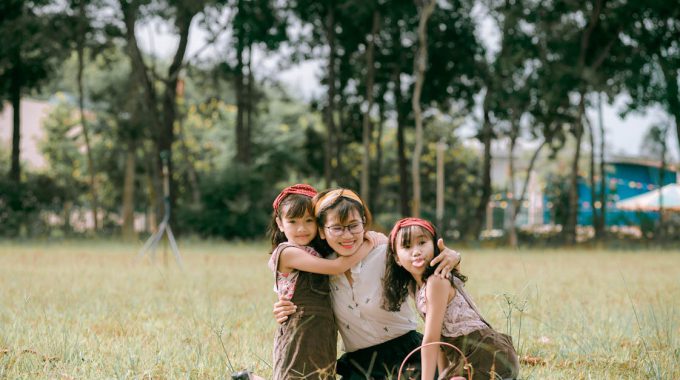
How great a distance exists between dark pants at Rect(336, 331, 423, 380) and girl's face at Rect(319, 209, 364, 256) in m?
0.54

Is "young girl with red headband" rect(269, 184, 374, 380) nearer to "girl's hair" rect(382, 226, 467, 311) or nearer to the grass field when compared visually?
"girl's hair" rect(382, 226, 467, 311)

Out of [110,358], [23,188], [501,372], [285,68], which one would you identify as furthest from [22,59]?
[501,372]

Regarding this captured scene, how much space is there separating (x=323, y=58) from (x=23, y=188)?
34.5 ft

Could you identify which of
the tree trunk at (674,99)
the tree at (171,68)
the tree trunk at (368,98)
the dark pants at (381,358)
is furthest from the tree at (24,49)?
the dark pants at (381,358)

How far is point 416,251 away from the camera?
3.23 metres

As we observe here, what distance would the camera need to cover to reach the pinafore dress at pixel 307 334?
3459mm

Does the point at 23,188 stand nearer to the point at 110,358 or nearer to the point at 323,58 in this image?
the point at 323,58

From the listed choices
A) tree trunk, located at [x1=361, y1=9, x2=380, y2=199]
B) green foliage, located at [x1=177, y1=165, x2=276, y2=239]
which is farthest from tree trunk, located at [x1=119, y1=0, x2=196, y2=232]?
tree trunk, located at [x1=361, y1=9, x2=380, y2=199]

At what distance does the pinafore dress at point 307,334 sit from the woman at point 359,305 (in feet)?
0.23

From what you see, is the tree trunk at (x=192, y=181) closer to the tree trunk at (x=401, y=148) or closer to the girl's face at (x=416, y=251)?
the tree trunk at (x=401, y=148)

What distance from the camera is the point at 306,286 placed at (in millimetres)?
3645

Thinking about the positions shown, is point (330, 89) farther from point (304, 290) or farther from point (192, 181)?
point (304, 290)

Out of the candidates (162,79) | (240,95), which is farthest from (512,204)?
(162,79)

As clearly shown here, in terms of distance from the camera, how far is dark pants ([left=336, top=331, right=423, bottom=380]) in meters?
3.67
